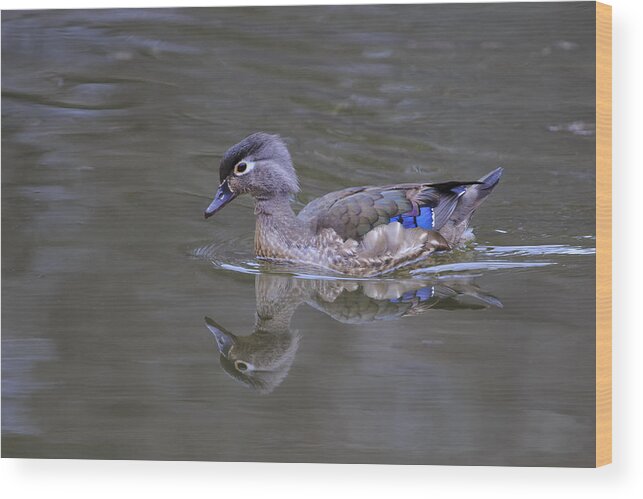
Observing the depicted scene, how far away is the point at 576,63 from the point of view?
2611mm

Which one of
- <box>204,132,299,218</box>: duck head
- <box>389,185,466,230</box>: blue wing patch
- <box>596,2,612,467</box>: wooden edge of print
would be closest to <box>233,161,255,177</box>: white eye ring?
<box>204,132,299,218</box>: duck head

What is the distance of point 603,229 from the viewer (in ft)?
8.60

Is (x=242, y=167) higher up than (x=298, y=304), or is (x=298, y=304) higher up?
(x=242, y=167)

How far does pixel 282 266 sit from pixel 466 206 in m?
0.51

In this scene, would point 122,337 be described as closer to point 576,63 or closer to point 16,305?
point 16,305

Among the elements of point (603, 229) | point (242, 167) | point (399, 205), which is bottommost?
point (603, 229)

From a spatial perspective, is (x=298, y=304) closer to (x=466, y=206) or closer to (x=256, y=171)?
(x=256, y=171)

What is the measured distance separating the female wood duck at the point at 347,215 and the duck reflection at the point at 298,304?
0.06 metres

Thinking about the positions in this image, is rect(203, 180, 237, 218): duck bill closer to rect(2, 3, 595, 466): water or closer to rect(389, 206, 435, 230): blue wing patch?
rect(2, 3, 595, 466): water

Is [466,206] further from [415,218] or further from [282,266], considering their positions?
[282,266]

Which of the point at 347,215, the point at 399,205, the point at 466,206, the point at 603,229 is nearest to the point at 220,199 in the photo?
the point at 347,215

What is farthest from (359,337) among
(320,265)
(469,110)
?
(469,110)

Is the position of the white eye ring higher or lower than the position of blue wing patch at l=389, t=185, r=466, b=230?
higher

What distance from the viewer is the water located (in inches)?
103
